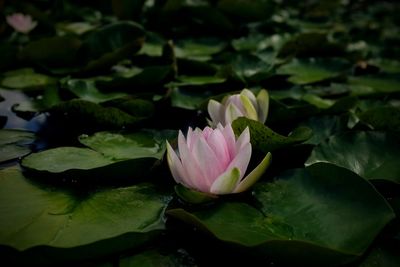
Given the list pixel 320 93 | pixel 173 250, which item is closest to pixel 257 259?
pixel 173 250

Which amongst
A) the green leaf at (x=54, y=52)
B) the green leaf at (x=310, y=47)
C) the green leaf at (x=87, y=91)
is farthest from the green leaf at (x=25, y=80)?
the green leaf at (x=310, y=47)

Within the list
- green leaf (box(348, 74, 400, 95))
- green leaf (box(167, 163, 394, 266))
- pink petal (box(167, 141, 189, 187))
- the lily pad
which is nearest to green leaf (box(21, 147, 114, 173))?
the lily pad

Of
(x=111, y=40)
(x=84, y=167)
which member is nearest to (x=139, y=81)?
(x=111, y=40)

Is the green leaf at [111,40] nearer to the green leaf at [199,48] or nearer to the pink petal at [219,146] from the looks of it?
the green leaf at [199,48]

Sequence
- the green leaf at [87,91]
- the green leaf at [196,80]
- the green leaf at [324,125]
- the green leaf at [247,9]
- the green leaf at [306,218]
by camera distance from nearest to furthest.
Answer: the green leaf at [306,218] → the green leaf at [324,125] → the green leaf at [87,91] → the green leaf at [196,80] → the green leaf at [247,9]

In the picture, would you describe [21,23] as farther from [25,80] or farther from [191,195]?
[191,195]

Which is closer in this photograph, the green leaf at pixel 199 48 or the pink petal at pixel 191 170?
the pink petal at pixel 191 170

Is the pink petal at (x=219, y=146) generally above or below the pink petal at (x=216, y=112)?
above
